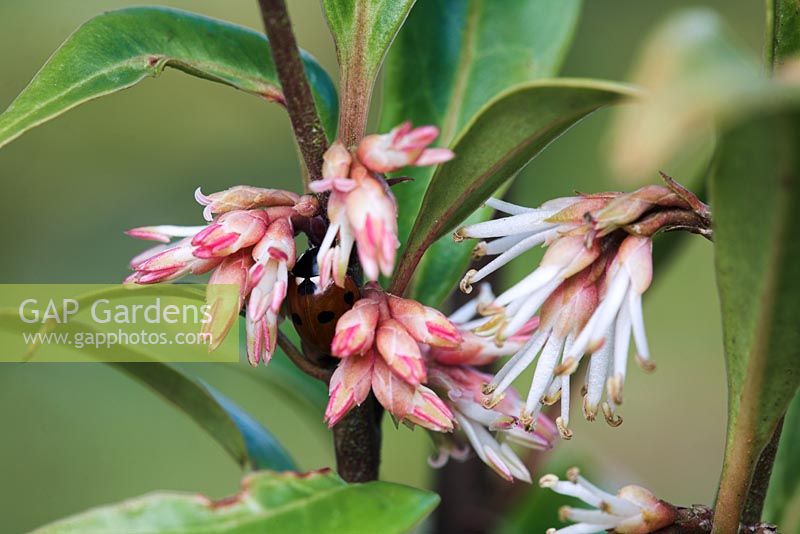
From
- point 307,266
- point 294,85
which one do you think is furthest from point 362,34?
point 307,266

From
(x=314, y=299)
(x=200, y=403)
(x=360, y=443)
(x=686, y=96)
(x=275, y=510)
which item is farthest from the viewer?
(x=200, y=403)

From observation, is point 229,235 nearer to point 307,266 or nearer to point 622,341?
point 307,266

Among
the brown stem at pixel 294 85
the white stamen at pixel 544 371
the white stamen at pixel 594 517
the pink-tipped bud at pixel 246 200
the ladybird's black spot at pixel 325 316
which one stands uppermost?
the brown stem at pixel 294 85

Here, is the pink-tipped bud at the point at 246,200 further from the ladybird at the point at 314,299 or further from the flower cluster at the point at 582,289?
the flower cluster at the point at 582,289

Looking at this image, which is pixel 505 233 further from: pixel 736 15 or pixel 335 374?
pixel 736 15

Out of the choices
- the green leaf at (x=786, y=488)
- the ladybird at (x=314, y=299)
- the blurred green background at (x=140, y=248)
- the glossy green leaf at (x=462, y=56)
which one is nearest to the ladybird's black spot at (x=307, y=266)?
the ladybird at (x=314, y=299)

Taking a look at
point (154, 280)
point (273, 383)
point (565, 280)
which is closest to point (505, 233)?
point (565, 280)
